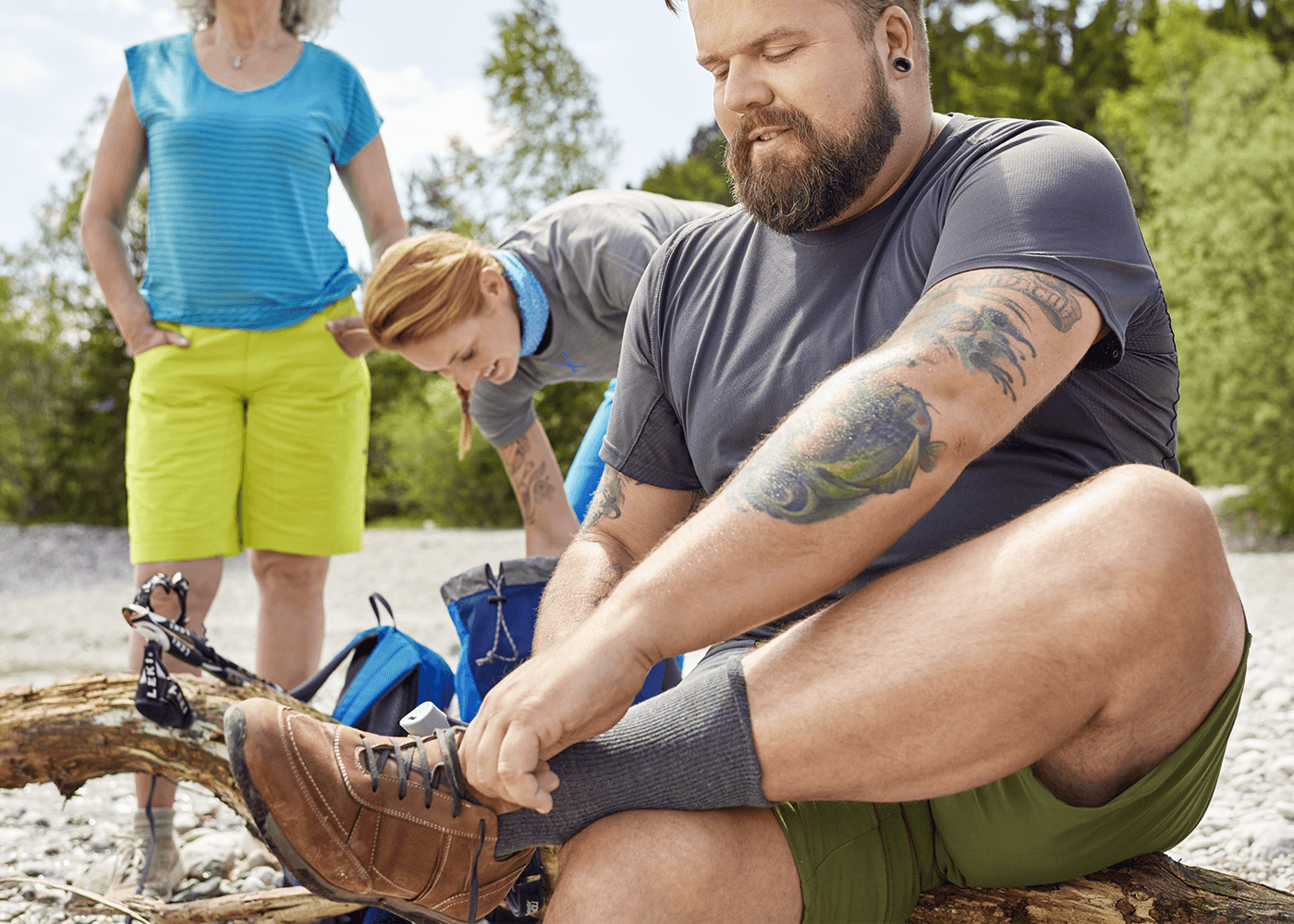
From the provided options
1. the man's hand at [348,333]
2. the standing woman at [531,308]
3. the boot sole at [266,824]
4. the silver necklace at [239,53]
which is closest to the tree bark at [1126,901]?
the boot sole at [266,824]

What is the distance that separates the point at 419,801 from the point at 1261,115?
15.2m

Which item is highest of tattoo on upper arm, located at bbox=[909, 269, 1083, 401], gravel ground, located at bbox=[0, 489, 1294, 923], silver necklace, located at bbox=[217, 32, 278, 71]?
silver necklace, located at bbox=[217, 32, 278, 71]

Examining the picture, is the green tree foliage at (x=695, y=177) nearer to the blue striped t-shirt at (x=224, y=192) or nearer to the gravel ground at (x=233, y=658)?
the gravel ground at (x=233, y=658)

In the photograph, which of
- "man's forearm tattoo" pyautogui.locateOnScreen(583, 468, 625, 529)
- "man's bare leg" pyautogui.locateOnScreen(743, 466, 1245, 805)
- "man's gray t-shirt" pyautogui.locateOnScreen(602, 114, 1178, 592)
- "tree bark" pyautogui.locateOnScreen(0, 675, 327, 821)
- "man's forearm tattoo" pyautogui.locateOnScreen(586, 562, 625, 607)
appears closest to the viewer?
"man's bare leg" pyautogui.locateOnScreen(743, 466, 1245, 805)

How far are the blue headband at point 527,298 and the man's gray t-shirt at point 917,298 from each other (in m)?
1.09

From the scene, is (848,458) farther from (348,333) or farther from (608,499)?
(348,333)

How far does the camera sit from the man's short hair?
1736mm

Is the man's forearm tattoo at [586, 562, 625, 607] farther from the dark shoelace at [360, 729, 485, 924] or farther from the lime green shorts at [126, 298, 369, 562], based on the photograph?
the lime green shorts at [126, 298, 369, 562]

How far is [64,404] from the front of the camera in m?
13.9

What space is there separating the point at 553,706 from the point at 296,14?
275 cm

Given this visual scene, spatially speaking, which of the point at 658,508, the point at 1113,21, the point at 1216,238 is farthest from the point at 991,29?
the point at 658,508

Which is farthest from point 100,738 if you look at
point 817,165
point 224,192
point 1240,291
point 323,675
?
point 1240,291

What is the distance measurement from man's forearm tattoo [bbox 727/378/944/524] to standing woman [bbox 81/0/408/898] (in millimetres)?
2065

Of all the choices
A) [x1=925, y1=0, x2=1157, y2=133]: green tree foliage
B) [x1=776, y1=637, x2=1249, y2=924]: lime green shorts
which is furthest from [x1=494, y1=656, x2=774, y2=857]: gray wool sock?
[x1=925, y1=0, x2=1157, y2=133]: green tree foliage
